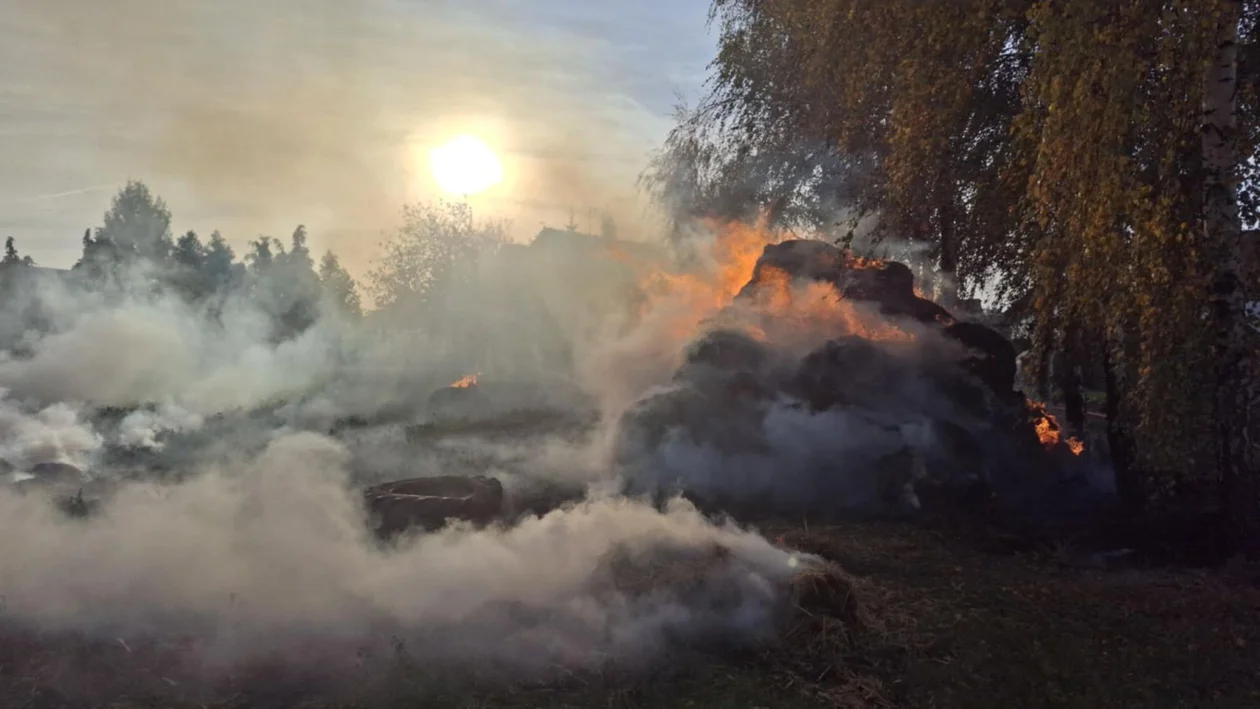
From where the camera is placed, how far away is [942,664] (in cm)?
582

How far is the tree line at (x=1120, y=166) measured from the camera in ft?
22.6

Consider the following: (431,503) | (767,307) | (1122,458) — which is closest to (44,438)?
(431,503)

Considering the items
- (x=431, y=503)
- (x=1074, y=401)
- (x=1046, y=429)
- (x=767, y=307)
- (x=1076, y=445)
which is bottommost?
(x=431, y=503)

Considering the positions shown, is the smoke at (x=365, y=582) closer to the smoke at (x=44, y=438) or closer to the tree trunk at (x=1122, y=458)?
the tree trunk at (x=1122, y=458)

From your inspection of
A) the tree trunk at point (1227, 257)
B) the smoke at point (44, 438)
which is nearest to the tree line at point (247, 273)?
the smoke at point (44, 438)

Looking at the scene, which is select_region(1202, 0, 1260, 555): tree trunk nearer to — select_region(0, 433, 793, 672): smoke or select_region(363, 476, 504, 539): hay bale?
select_region(0, 433, 793, 672): smoke

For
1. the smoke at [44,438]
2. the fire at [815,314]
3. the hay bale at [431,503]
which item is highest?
the fire at [815,314]

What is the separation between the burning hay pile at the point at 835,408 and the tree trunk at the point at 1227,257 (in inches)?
137

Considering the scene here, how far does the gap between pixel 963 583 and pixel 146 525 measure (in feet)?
24.0

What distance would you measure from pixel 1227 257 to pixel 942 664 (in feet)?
15.6

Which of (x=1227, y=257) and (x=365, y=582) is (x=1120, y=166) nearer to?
(x=1227, y=257)

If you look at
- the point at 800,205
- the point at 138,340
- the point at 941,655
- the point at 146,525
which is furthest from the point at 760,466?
the point at 138,340

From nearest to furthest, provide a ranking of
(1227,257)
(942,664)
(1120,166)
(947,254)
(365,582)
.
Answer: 1. (942,664)
2. (365,582)
3. (1120,166)
4. (1227,257)
5. (947,254)

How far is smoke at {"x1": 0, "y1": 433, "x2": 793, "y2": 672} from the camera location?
229 inches
